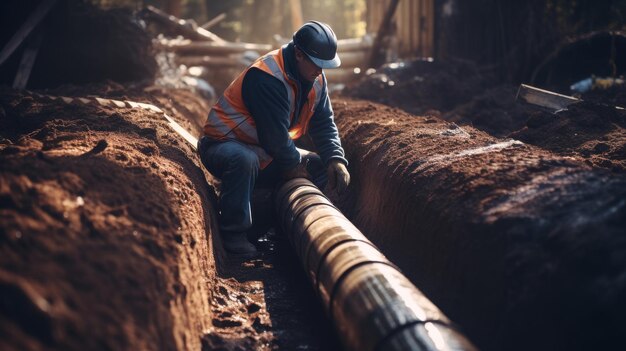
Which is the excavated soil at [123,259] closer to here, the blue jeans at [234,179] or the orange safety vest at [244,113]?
the blue jeans at [234,179]

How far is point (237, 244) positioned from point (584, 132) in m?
3.20

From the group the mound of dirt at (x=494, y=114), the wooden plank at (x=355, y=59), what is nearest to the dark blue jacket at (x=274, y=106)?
the mound of dirt at (x=494, y=114)

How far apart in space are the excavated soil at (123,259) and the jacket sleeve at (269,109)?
0.73 m

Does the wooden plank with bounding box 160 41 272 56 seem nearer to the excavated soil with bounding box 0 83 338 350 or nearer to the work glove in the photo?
the excavated soil with bounding box 0 83 338 350

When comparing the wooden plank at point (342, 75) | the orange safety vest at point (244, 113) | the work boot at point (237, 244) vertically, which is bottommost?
the work boot at point (237, 244)

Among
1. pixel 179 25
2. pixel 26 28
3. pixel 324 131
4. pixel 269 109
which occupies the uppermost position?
pixel 26 28

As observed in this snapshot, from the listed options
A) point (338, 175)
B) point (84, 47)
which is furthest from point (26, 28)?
point (338, 175)

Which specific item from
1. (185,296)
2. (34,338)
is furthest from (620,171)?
(34,338)

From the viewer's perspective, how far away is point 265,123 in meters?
4.72

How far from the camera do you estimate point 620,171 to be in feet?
12.5

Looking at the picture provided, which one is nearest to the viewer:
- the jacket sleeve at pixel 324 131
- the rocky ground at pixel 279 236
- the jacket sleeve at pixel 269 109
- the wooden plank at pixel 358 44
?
the rocky ground at pixel 279 236

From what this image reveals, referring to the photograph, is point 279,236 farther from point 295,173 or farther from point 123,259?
point 123,259

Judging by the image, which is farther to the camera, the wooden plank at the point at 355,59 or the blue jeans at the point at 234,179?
the wooden plank at the point at 355,59

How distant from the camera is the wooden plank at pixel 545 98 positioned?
6004 mm
